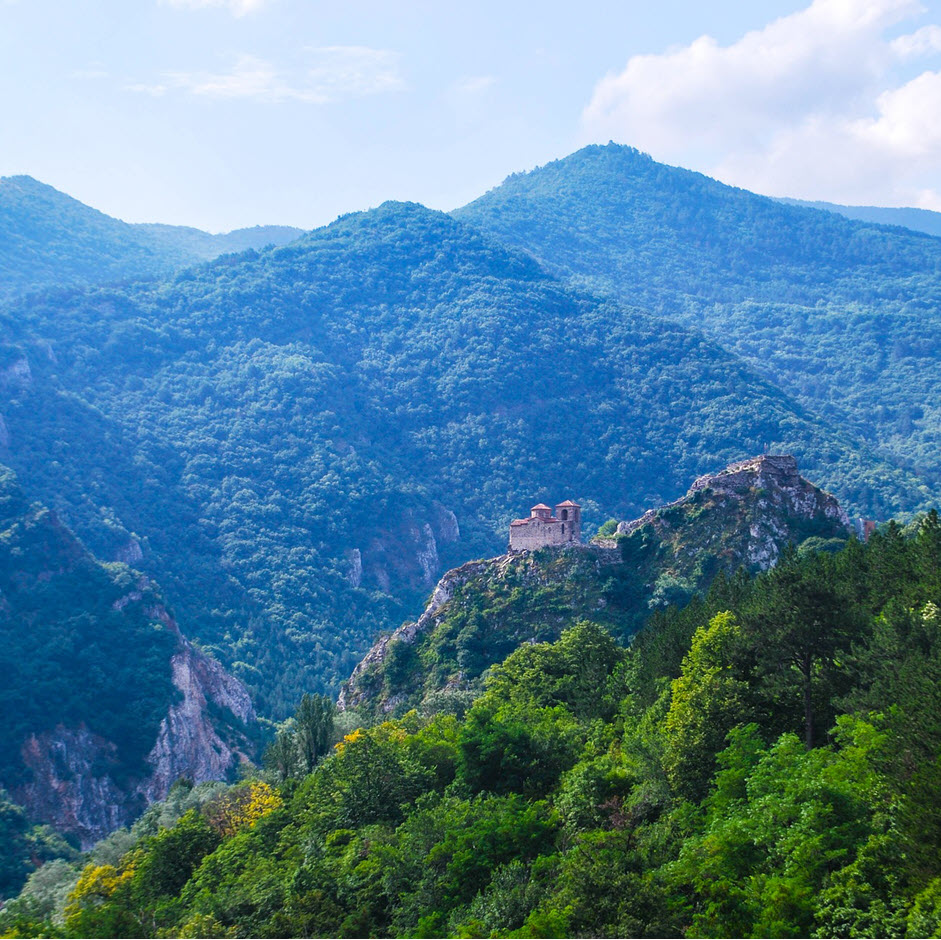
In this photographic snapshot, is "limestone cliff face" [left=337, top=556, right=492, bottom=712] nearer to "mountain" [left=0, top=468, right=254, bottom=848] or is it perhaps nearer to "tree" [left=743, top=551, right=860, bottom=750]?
"mountain" [left=0, top=468, right=254, bottom=848]

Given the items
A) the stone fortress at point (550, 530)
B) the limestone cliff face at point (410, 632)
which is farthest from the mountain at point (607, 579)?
the stone fortress at point (550, 530)

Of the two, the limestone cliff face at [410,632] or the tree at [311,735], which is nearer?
the tree at [311,735]

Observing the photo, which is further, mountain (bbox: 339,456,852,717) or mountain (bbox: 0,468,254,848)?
mountain (bbox: 0,468,254,848)

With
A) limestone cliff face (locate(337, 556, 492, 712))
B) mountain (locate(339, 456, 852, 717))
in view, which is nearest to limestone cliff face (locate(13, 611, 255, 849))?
limestone cliff face (locate(337, 556, 492, 712))

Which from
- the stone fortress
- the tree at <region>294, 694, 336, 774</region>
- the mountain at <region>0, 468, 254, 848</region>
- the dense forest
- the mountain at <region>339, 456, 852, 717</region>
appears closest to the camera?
the dense forest

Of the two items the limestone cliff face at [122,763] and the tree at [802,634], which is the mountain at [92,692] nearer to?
the limestone cliff face at [122,763]

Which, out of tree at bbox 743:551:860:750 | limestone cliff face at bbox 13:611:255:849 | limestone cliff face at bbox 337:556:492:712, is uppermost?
tree at bbox 743:551:860:750

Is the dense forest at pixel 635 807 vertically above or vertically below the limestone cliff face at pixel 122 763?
above

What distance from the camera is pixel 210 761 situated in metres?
111

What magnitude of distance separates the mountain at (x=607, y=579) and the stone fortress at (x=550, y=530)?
242cm

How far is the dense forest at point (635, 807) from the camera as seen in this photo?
98.7ft

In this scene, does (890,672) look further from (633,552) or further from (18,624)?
(18,624)

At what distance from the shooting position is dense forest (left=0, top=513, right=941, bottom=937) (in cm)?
3008

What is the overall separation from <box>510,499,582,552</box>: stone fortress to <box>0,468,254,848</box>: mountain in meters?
40.1
